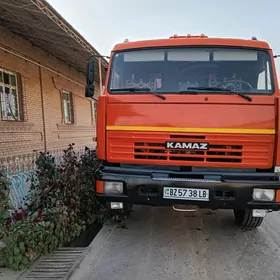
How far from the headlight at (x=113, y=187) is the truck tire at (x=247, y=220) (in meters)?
1.79

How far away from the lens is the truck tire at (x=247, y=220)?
4079 millimetres

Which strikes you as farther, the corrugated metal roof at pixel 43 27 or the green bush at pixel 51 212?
the corrugated metal roof at pixel 43 27

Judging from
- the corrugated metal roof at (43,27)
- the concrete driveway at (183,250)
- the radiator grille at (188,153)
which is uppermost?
the corrugated metal roof at (43,27)

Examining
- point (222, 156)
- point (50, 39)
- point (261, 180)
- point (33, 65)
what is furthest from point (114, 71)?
point (33, 65)

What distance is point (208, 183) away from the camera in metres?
3.30

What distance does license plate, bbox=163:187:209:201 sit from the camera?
10.9ft

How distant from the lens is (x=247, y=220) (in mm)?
4141

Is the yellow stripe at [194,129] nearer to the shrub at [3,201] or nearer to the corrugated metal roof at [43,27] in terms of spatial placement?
the shrub at [3,201]

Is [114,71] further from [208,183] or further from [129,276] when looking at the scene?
[129,276]

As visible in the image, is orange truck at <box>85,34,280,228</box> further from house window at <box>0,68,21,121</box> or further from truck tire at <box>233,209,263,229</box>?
house window at <box>0,68,21,121</box>

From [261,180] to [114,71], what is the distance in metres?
2.23

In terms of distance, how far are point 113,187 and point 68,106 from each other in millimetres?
10170

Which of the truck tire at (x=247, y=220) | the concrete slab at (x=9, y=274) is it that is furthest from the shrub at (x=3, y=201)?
the truck tire at (x=247, y=220)

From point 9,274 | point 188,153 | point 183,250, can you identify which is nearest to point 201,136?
point 188,153
